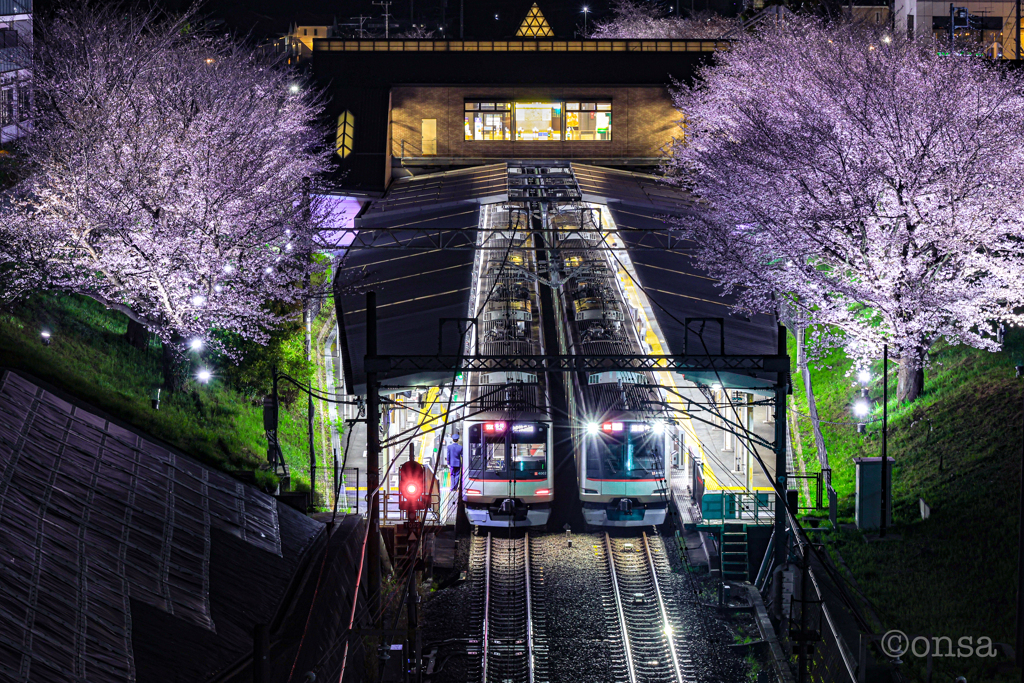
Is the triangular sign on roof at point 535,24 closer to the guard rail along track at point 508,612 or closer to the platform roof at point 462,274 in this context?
the platform roof at point 462,274

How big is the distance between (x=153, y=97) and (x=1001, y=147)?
66.9 feet

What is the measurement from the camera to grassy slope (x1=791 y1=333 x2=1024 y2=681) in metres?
15.8

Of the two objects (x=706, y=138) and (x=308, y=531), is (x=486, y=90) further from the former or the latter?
(x=308, y=531)

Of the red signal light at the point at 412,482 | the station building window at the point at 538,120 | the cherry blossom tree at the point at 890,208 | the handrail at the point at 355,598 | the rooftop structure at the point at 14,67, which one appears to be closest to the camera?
the handrail at the point at 355,598

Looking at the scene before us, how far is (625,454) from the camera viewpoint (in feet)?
70.1

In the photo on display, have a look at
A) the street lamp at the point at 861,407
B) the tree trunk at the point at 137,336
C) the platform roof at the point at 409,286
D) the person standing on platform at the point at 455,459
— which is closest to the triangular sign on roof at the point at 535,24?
the platform roof at the point at 409,286

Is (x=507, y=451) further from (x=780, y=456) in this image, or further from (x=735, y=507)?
(x=780, y=456)

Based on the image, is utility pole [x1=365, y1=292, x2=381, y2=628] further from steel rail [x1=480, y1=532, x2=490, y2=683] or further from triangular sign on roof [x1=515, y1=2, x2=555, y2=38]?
triangular sign on roof [x1=515, y1=2, x2=555, y2=38]

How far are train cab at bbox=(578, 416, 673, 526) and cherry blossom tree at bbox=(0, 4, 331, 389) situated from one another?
356 inches

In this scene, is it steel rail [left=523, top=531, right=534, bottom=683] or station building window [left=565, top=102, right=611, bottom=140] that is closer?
steel rail [left=523, top=531, right=534, bottom=683]

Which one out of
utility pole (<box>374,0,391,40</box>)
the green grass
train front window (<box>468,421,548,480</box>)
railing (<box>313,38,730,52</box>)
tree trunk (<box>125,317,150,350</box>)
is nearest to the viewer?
the green grass

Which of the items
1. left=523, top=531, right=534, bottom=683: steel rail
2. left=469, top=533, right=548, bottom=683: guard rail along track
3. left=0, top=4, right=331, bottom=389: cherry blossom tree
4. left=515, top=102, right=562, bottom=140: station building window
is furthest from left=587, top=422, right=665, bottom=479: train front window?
left=515, top=102, right=562, bottom=140: station building window

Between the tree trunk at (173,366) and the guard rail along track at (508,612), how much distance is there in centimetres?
843

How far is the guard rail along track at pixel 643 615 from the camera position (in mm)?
15844
